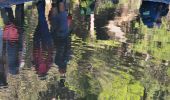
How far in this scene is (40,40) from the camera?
44.9ft

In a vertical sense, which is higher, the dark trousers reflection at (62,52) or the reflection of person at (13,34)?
the reflection of person at (13,34)

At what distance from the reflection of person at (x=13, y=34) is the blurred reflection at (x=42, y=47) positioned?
1.20ft

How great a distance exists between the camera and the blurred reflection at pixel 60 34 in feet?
38.4

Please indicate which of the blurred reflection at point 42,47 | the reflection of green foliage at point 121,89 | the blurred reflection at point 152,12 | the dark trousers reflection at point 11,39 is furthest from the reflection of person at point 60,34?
the blurred reflection at point 152,12

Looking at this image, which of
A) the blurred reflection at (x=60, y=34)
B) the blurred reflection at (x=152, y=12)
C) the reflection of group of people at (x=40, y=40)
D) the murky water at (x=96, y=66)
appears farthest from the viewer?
the blurred reflection at (x=152, y=12)

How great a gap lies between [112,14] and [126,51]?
711 centimetres

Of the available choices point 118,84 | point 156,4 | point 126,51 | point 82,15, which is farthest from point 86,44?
point 156,4

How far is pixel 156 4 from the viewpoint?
2030 cm

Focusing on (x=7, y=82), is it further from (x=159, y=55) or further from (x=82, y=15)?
(x=82, y=15)

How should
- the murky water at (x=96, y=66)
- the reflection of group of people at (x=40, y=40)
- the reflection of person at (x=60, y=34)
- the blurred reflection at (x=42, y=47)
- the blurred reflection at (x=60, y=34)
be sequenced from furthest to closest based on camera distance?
the reflection of person at (x=60, y=34) < the blurred reflection at (x=60, y=34) < the reflection of group of people at (x=40, y=40) < the blurred reflection at (x=42, y=47) < the murky water at (x=96, y=66)

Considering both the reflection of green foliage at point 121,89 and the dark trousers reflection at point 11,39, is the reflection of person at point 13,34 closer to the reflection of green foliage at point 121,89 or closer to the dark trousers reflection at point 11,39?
the dark trousers reflection at point 11,39

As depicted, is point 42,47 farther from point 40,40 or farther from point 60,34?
point 60,34

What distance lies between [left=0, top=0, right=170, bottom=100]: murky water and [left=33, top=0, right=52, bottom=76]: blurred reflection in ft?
0.07

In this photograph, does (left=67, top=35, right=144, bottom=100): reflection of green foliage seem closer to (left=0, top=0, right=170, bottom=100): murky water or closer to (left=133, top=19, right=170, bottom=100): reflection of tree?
(left=0, top=0, right=170, bottom=100): murky water
